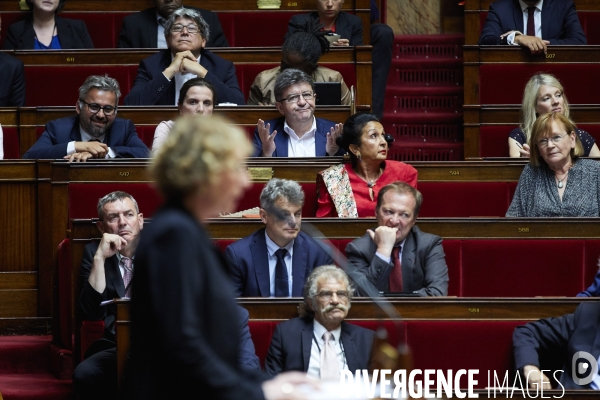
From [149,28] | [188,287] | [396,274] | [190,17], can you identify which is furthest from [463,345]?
[149,28]

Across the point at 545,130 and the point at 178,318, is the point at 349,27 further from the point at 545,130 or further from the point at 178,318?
the point at 178,318

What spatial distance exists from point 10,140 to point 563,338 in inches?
91.0

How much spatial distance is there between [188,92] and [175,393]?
2.53 metres

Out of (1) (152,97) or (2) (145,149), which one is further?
(1) (152,97)

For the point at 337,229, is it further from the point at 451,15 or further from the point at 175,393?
the point at 451,15

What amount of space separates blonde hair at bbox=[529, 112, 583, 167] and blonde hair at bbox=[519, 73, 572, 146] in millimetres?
525

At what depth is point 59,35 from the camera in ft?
15.4

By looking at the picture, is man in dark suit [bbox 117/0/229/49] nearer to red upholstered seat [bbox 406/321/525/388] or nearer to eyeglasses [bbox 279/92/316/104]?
eyeglasses [bbox 279/92/316/104]

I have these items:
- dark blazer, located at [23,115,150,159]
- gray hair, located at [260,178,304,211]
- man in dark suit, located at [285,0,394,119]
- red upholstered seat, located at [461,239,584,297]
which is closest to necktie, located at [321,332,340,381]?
gray hair, located at [260,178,304,211]

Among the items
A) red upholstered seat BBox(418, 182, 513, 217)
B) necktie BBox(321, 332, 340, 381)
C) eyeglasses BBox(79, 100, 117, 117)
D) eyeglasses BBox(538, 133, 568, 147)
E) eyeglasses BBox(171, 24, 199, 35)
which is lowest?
necktie BBox(321, 332, 340, 381)

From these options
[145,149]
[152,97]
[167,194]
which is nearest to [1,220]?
[145,149]

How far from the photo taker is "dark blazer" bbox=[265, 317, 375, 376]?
2.46 m

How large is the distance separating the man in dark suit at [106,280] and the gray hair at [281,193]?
377mm

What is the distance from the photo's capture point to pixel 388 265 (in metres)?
2.81
